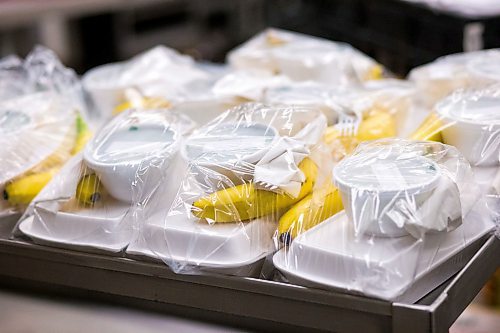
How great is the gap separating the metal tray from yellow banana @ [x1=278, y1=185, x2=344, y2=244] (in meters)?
0.08

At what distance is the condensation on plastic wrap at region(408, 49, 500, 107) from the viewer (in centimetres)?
129

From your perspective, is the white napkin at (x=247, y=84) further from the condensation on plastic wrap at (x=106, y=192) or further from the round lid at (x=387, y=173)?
the round lid at (x=387, y=173)

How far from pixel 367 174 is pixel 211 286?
0.25 m

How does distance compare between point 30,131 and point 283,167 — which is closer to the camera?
point 283,167

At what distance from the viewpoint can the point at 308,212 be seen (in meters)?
0.94

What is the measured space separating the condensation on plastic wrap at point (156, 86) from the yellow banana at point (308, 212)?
1.21ft

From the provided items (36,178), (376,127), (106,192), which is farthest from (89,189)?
(376,127)

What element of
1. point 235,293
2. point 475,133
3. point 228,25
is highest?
point 475,133

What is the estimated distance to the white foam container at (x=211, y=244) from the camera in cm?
91

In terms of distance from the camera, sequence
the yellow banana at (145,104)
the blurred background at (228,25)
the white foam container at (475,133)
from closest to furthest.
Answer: the white foam container at (475,133)
the yellow banana at (145,104)
the blurred background at (228,25)

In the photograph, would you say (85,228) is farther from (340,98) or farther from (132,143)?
(340,98)

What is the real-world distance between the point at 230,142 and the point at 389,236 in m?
0.29

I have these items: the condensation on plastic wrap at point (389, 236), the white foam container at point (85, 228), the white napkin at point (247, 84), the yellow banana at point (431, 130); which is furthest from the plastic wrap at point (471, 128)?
the white foam container at point (85, 228)

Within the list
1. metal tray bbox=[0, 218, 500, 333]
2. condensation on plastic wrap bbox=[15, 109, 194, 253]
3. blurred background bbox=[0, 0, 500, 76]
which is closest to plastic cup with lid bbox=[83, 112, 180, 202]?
condensation on plastic wrap bbox=[15, 109, 194, 253]
